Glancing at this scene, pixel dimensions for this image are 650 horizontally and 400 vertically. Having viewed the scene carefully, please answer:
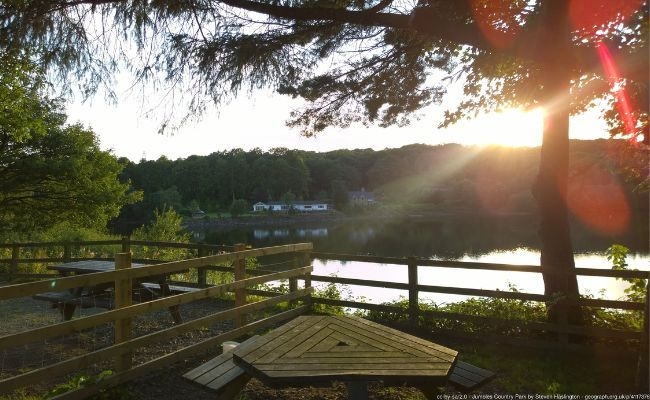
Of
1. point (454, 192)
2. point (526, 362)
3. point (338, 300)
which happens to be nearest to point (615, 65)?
point (526, 362)

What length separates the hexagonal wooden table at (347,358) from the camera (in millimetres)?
2922

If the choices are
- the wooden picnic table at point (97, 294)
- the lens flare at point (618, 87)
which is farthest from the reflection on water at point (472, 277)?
the lens flare at point (618, 87)

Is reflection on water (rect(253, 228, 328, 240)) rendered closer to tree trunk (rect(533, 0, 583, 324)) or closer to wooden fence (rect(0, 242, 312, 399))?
tree trunk (rect(533, 0, 583, 324))

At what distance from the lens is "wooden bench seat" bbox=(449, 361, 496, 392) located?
11.3ft

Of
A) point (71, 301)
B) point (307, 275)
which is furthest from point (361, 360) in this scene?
point (71, 301)

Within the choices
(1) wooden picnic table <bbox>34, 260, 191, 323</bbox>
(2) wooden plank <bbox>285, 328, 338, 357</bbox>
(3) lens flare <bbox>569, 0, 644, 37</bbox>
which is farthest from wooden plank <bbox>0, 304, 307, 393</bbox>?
(3) lens flare <bbox>569, 0, 644, 37</bbox>

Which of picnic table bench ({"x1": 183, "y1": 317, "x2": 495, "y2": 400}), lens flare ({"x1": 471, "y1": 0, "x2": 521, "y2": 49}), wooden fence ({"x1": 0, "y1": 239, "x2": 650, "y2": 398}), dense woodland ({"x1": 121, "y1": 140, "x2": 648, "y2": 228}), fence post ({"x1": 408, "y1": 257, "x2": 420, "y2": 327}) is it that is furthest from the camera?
dense woodland ({"x1": 121, "y1": 140, "x2": 648, "y2": 228})

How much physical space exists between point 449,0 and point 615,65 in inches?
77.5

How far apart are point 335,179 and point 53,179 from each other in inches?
3776

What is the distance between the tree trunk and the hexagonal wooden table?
2952 millimetres

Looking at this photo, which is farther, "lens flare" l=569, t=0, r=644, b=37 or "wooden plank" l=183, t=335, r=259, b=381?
"lens flare" l=569, t=0, r=644, b=37

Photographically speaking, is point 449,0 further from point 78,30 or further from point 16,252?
point 16,252

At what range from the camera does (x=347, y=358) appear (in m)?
3.22

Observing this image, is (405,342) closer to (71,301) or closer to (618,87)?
(618,87)
